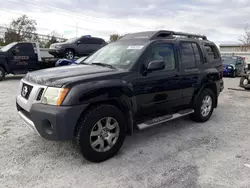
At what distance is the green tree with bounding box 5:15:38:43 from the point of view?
25039 mm

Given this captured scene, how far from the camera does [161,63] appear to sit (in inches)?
147

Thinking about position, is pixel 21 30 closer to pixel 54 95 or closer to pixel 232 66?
pixel 232 66

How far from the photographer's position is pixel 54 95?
2.99 m

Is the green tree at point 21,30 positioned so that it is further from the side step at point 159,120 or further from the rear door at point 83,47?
the side step at point 159,120

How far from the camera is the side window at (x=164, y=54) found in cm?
404

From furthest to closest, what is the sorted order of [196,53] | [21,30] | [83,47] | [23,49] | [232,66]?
[21,30] < [232,66] < [83,47] < [23,49] < [196,53]

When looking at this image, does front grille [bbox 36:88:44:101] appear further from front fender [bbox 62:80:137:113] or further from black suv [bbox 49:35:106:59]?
black suv [bbox 49:35:106:59]

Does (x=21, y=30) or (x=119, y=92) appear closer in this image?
(x=119, y=92)

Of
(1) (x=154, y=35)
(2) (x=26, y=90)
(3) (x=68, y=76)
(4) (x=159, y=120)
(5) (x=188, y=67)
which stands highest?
(1) (x=154, y=35)

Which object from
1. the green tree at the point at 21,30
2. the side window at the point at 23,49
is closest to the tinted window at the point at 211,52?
the side window at the point at 23,49

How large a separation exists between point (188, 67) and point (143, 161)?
7.29 ft

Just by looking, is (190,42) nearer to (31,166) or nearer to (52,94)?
(52,94)

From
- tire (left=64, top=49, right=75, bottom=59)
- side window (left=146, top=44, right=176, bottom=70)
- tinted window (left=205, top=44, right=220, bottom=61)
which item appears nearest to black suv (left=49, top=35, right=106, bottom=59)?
tire (left=64, top=49, right=75, bottom=59)

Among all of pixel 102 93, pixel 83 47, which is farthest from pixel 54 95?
pixel 83 47
